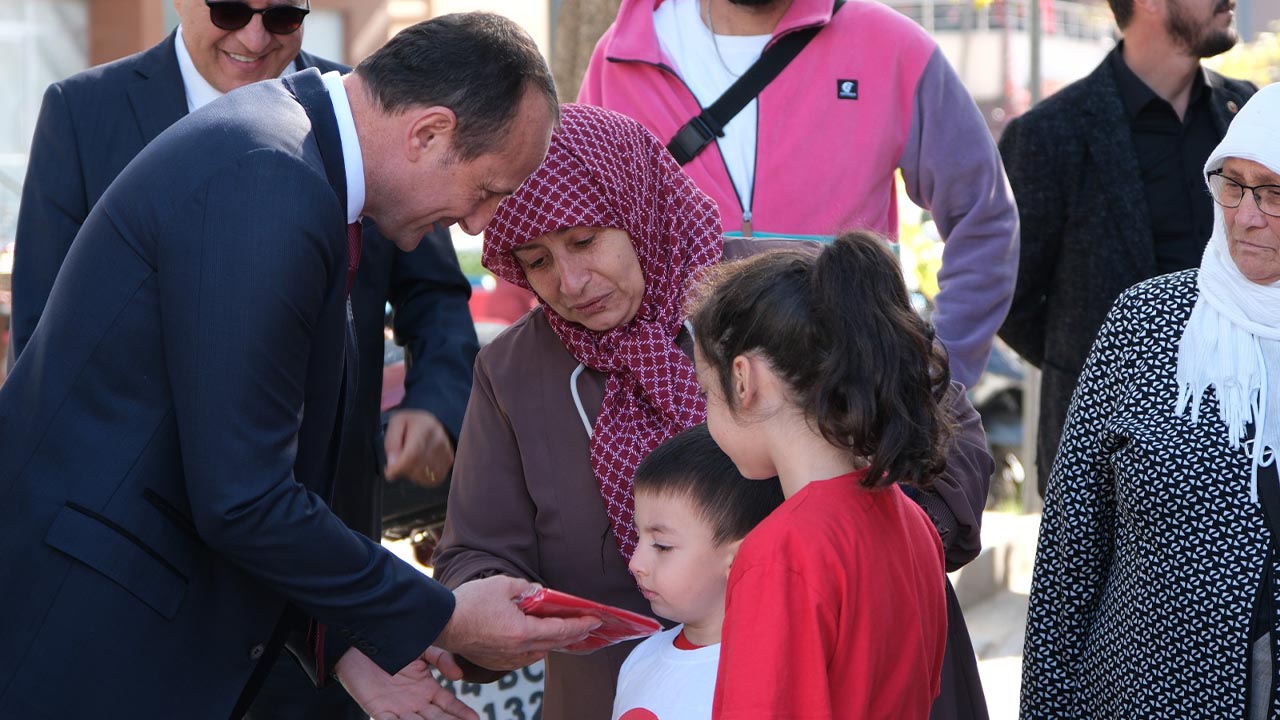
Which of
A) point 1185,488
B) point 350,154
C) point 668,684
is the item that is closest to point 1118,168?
point 1185,488

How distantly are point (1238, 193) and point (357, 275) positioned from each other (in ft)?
5.84

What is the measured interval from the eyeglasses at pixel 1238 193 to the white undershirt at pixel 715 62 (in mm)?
1132

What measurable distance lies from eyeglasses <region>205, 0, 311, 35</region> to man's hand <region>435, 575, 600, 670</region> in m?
1.34

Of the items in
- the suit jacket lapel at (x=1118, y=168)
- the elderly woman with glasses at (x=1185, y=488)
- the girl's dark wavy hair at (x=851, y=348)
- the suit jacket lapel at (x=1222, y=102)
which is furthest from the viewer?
the suit jacket lapel at (x=1222, y=102)

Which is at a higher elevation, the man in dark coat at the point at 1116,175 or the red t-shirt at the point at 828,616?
the red t-shirt at the point at 828,616

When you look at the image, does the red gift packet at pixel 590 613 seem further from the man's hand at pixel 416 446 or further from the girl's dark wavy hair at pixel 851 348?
the man's hand at pixel 416 446

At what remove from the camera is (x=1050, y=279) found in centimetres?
451

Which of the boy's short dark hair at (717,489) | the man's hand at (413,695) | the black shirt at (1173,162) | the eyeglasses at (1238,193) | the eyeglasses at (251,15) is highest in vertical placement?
the eyeglasses at (251,15)

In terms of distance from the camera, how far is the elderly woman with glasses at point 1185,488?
8.74ft

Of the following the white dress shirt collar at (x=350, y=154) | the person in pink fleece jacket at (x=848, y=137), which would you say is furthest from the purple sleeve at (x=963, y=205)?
the white dress shirt collar at (x=350, y=154)

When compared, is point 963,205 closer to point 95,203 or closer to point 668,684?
point 668,684

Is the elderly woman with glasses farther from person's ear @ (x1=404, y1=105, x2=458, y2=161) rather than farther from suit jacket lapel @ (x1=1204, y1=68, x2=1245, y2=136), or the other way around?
suit jacket lapel @ (x1=1204, y1=68, x2=1245, y2=136)

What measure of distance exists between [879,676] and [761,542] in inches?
10.0

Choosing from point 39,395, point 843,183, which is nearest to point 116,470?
A: point 39,395
